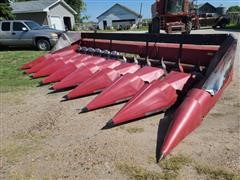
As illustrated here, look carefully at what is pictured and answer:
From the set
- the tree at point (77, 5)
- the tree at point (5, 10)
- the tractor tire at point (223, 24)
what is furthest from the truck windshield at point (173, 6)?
the tree at point (77, 5)

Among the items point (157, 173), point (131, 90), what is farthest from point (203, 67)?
point (157, 173)

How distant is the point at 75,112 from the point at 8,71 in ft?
14.7

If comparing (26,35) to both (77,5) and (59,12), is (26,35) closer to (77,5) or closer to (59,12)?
(59,12)

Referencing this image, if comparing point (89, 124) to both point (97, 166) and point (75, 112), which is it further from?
point (97, 166)

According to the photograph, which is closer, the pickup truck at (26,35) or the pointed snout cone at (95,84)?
the pointed snout cone at (95,84)

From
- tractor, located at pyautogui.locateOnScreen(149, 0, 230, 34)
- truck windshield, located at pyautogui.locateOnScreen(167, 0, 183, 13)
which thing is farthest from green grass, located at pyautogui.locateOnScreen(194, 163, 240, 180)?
truck windshield, located at pyautogui.locateOnScreen(167, 0, 183, 13)

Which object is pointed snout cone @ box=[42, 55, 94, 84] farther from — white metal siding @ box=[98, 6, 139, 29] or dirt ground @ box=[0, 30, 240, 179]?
white metal siding @ box=[98, 6, 139, 29]

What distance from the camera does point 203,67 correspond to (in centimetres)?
448

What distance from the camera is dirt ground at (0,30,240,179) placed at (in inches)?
107

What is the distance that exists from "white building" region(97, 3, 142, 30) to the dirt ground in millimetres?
53498

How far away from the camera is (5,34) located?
14.4 meters

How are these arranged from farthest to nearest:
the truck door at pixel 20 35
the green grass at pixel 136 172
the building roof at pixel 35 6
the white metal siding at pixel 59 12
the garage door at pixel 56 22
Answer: the garage door at pixel 56 22 → the white metal siding at pixel 59 12 → the building roof at pixel 35 6 → the truck door at pixel 20 35 → the green grass at pixel 136 172

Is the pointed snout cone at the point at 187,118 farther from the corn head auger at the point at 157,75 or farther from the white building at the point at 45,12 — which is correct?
the white building at the point at 45,12

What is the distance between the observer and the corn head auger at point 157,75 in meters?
3.29
